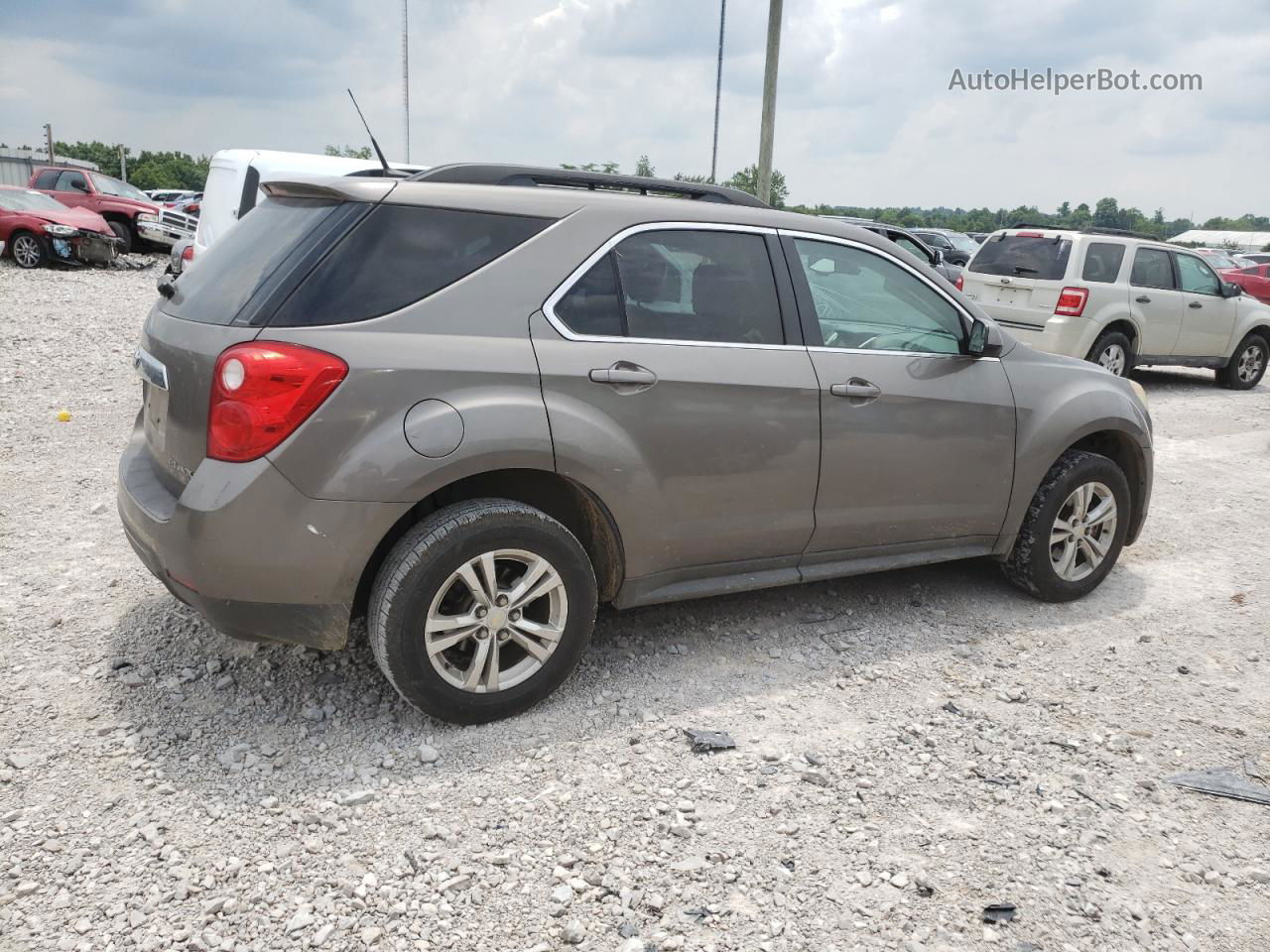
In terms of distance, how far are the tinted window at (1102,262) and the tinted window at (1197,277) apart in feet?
4.18

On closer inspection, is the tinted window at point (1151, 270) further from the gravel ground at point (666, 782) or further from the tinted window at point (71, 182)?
the tinted window at point (71, 182)

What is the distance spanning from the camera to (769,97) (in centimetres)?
1453

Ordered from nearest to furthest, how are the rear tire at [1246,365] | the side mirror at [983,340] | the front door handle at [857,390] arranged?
the front door handle at [857,390]
the side mirror at [983,340]
the rear tire at [1246,365]

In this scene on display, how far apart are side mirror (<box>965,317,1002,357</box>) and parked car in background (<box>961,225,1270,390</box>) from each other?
6.80 m

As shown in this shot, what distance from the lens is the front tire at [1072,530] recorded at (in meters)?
4.64

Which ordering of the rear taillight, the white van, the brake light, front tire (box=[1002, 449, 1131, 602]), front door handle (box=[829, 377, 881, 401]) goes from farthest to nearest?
1. the brake light
2. the white van
3. front tire (box=[1002, 449, 1131, 602])
4. front door handle (box=[829, 377, 881, 401])
5. the rear taillight

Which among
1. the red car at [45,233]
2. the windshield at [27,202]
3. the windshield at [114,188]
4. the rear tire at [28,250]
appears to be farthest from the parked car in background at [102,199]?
the rear tire at [28,250]

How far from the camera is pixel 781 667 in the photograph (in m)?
4.02

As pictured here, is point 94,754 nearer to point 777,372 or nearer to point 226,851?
point 226,851

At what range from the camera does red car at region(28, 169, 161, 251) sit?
793 inches

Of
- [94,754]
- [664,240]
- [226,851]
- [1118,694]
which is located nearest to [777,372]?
[664,240]

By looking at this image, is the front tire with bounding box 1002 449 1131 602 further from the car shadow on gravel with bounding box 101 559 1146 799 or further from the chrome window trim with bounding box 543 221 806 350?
the chrome window trim with bounding box 543 221 806 350

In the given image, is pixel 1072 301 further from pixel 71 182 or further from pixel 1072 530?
pixel 71 182

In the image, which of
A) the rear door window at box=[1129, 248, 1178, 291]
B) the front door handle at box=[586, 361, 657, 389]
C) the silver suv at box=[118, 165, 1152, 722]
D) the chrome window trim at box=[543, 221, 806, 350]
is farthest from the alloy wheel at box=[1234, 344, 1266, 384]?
the front door handle at box=[586, 361, 657, 389]
